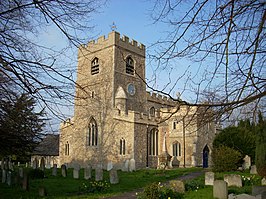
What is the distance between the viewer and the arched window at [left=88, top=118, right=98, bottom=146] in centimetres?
3012

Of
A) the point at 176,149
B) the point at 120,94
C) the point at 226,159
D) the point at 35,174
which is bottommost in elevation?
the point at 35,174

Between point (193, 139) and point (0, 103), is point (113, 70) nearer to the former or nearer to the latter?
point (193, 139)

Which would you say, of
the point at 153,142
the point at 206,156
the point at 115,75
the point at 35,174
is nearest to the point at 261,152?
the point at 35,174

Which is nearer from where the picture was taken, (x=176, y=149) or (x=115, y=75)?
(x=115, y=75)

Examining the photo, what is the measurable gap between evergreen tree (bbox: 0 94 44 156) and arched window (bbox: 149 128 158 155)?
19510 mm

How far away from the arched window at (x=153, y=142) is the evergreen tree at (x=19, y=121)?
19.5 meters

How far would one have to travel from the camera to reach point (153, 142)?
1147 inches

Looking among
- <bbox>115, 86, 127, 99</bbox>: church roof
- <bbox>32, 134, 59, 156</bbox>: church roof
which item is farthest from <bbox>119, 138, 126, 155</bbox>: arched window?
<bbox>32, 134, 59, 156</bbox>: church roof

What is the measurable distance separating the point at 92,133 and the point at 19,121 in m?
23.7

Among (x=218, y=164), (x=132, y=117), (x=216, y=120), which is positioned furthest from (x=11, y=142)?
(x=132, y=117)

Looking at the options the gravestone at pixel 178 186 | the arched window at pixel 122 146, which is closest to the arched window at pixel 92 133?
the arched window at pixel 122 146

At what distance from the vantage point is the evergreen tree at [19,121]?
6.47 metres

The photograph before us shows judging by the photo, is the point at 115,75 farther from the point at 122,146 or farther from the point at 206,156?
the point at 206,156

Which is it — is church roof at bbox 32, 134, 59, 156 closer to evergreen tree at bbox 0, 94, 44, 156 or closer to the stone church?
evergreen tree at bbox 0, 94, 44, 156
